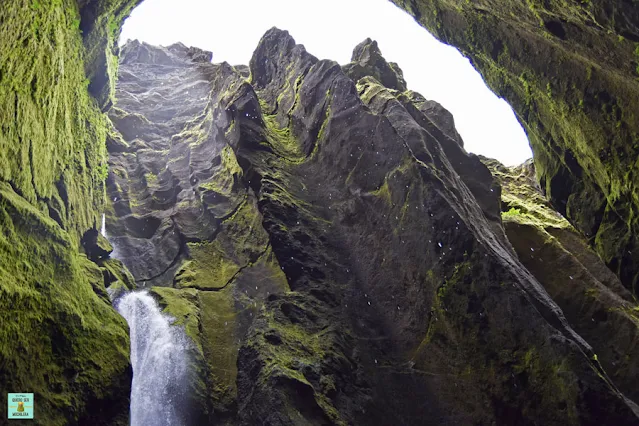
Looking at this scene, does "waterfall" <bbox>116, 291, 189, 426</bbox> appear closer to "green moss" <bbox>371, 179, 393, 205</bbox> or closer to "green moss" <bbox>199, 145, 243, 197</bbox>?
"green moss" <bbox>199, 145, 243, 197</bbox>

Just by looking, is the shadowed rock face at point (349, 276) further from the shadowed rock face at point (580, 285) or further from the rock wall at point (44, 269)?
the shadowed rock face at point (580, 285)

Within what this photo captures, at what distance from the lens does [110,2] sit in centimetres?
1532

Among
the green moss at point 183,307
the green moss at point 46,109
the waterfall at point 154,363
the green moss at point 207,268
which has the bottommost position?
the waterfall at point 154,363

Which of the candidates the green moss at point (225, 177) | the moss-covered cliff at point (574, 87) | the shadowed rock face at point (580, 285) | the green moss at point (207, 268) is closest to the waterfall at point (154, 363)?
the green moss at point (207, 268)

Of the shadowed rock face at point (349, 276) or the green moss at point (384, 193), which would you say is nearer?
the shadowed rock face at point (349, 276)

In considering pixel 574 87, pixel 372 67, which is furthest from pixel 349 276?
pixel 372 67

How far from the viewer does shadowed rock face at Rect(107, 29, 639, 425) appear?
34.8 feet

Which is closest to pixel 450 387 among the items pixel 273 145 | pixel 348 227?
pixel 348 227

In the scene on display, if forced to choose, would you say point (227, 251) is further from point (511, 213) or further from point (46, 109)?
point (511, 213)

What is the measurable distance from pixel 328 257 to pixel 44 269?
8.09 m

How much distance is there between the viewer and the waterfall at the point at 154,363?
39.0 ft

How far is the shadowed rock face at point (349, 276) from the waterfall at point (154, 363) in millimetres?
459

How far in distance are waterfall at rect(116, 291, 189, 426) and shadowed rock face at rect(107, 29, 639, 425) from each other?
0.46 meters

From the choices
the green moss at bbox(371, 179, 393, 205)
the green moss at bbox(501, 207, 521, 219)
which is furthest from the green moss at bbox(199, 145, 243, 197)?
the green moss at bbox(501, 207, 521, 219)
